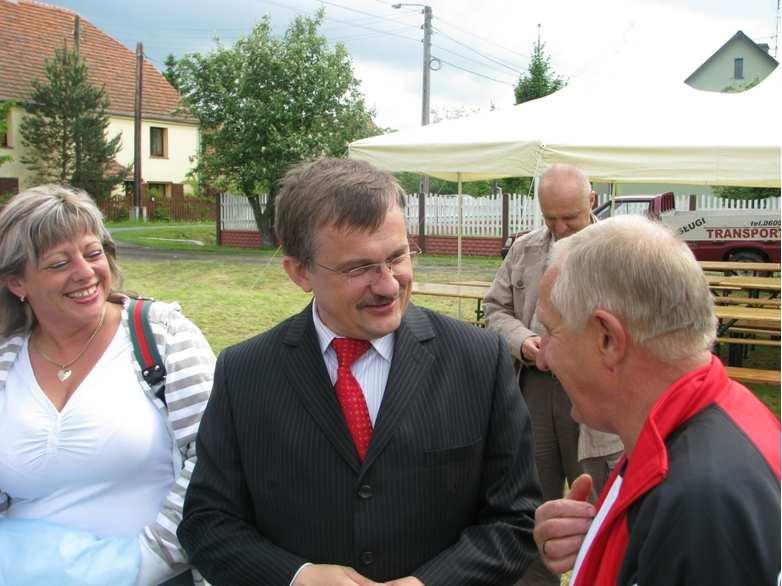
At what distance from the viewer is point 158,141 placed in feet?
126

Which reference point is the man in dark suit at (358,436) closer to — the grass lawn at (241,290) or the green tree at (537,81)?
the grass lawn at (241,290)

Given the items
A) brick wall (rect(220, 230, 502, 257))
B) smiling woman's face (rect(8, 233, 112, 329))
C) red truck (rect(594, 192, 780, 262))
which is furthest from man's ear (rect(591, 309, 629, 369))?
brick wall (rect(220, 230, 502, 257))

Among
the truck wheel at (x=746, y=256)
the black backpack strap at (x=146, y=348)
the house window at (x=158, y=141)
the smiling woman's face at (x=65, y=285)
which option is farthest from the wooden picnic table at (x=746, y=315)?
the house window at (x=158, y=141)

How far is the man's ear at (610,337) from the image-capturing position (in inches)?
52.9

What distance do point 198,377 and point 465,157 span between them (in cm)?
565

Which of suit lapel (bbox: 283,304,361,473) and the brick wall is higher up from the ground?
suit lapel (bbox: 283,304,361,473)

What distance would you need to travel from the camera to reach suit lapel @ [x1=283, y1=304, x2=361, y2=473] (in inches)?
70.5

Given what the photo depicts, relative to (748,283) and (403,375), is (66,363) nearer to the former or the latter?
(403,375)

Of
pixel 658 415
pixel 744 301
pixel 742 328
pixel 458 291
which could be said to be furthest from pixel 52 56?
pixel 658 415

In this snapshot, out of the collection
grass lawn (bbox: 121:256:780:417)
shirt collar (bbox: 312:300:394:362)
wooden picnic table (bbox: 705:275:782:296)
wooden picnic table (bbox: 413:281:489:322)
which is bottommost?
grass lawn (bbox: 121:256:780:417)

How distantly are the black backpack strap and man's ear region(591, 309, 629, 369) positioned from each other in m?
1.35

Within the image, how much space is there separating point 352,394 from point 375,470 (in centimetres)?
20

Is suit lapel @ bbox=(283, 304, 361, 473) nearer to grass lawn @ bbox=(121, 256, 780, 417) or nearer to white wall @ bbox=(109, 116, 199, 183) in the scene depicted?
grass lawn @ bbox=(121, 256, 780, 417)

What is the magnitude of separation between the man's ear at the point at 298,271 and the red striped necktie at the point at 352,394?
164 millimetres
